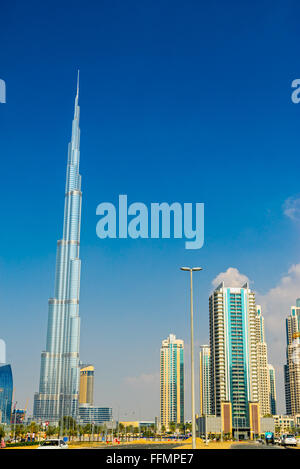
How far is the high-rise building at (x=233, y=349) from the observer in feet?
573

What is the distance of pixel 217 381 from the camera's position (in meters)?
178

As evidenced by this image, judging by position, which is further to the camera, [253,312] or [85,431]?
[253,312]

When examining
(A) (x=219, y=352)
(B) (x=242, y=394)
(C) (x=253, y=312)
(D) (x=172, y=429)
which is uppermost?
(C) (x=253, y=312)

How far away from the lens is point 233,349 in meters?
178

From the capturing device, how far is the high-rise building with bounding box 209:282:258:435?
174750mm

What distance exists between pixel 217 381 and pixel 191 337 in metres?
151

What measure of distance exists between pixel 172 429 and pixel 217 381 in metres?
34.6
